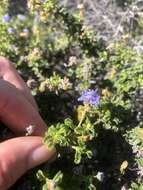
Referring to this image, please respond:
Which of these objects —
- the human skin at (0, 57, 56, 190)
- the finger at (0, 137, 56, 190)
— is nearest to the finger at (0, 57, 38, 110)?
the human skin at (0, 57, 56, 190)

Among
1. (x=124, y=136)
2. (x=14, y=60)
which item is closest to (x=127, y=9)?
(x=14, y=60)

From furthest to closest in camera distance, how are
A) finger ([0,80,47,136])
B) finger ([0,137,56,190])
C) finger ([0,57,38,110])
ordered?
finger ([0,57,38,110]), finger ([0,80,47,136]), finger ([0,137,56,190])

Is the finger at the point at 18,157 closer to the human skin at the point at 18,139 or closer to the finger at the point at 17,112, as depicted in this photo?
the human skin at the point at 18,139

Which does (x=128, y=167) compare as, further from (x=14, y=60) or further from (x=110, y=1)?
(x=110, y=1)

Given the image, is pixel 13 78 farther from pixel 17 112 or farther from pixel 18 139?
pixel 18 139

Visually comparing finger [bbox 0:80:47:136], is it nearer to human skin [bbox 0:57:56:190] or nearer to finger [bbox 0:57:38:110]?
human skin [bbox 0:57:56:190]

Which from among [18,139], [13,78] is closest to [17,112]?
[18,139]

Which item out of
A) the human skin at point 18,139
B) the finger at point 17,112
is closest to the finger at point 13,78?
the human skin at point 18,139
